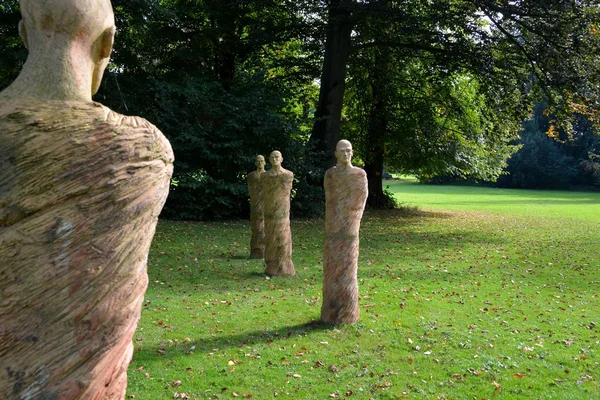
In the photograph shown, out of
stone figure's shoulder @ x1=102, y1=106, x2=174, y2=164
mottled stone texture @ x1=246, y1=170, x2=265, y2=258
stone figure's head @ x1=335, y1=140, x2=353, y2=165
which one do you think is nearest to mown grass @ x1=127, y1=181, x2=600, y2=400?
mottled stone texture @ x1=246, y1=170, x2=265, y2=258

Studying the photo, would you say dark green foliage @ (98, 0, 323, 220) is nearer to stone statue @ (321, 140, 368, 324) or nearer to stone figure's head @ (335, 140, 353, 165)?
stone figure's head @ (335, 140, 353, 165)

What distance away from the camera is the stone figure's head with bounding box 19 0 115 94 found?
6.90ft

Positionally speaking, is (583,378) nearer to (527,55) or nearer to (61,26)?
(61,26)

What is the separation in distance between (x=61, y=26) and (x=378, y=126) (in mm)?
27489

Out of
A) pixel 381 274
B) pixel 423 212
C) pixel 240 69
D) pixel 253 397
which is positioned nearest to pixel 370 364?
pixel 253 397

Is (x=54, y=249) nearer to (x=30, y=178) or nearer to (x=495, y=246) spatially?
(x=30, y=178)

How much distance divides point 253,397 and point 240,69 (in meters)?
22.4

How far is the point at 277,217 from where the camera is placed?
11883 mm

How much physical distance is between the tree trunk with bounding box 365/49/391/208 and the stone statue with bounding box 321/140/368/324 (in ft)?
66.6

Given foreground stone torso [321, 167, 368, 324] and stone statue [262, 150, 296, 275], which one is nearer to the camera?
foreground stone torso [321, 167, 368, 324]

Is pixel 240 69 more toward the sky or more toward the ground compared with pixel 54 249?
more toward the sky

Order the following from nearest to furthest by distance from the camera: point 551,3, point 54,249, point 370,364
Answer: point 54,249 < point 370,364 < point 551,3

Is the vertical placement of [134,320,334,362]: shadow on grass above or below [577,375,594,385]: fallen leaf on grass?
below

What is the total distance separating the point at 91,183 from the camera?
6.49 feet
